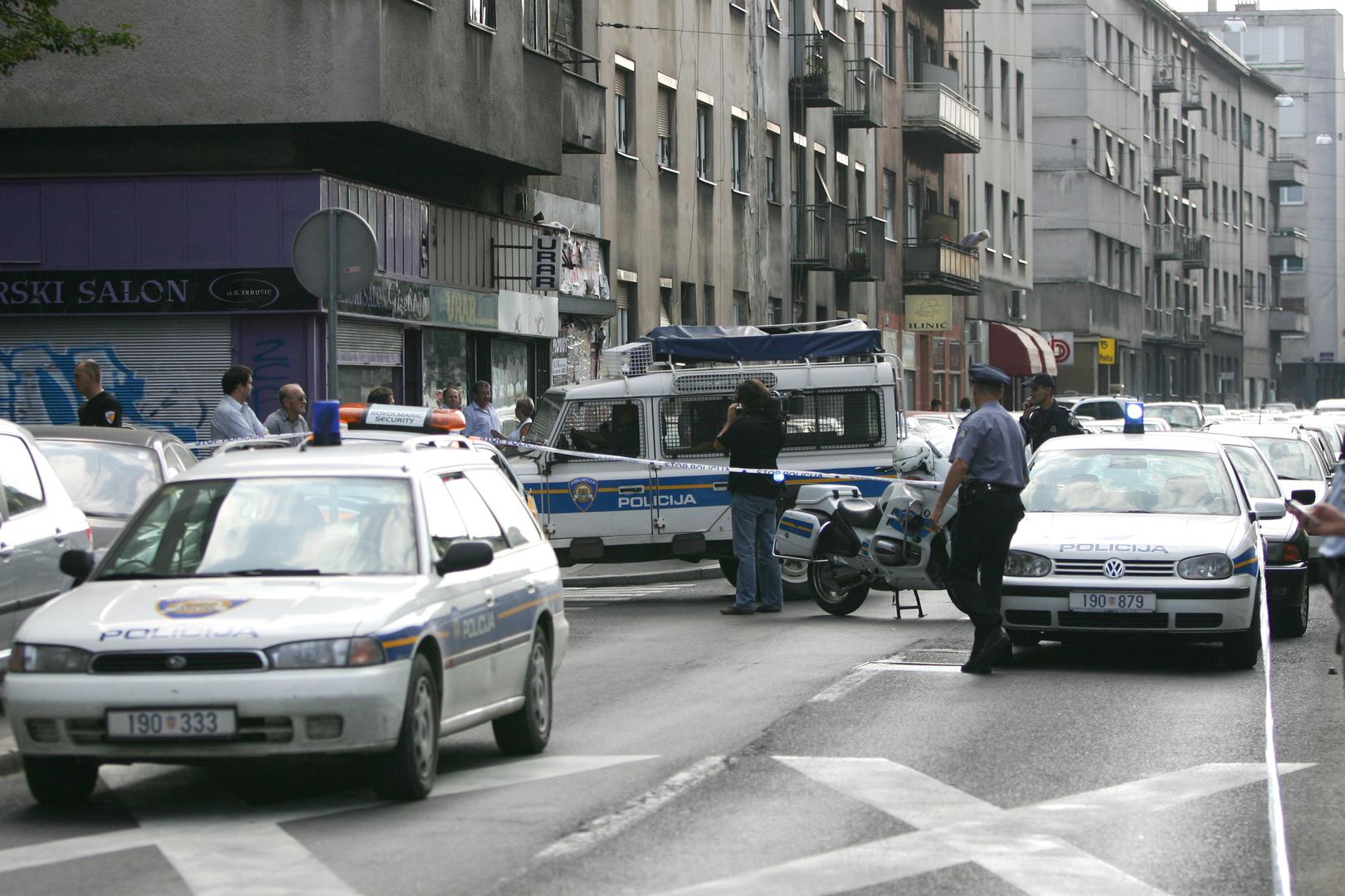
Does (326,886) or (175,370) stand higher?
(175,370)

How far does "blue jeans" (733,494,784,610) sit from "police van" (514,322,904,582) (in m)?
1.27

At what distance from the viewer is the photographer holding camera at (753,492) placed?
1761cm

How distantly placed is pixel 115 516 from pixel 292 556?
17.2 feet

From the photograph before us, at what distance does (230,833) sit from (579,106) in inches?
925

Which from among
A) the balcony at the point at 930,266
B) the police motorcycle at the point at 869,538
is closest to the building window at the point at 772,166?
the balcony at the point at 930,266

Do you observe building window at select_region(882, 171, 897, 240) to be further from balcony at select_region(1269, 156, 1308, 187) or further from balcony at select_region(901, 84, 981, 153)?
balcony at select_region(1269, 156, 1308, 187)

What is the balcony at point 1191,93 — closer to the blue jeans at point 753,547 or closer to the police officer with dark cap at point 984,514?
the blue jeans at point 753,547

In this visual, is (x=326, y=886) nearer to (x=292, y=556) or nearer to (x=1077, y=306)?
(x=292, y=556)

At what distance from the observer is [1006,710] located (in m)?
11.5

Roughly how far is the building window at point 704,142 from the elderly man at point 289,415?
2298 cm

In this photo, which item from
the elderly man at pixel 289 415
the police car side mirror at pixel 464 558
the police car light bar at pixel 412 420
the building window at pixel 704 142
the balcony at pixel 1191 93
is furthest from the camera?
the balcony at pixel 1191 93

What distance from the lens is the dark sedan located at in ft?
46.4

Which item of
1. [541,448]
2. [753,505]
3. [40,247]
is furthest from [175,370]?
[753,505]

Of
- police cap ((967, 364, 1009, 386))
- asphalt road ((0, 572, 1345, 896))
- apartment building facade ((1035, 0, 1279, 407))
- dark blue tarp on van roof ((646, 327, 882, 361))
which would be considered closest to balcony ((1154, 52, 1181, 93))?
apartment building facade ((1035, 0, 1279, 407))
